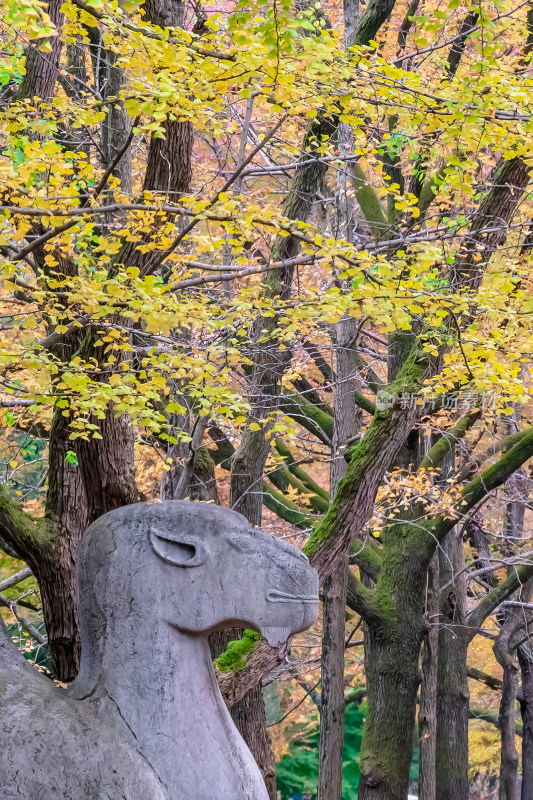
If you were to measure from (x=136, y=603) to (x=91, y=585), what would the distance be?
201mm

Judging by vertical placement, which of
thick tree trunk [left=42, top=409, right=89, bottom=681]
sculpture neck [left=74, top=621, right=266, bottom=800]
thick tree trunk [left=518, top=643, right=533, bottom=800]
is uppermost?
sculpture neck [left=74, top=621, right=266, bottom=800]

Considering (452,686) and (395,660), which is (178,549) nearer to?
(395,660)

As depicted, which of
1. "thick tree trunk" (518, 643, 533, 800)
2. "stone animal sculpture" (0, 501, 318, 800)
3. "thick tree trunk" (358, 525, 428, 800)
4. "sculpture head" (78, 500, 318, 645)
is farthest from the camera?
"thick tree trunk" (518, 643, 533, 800)

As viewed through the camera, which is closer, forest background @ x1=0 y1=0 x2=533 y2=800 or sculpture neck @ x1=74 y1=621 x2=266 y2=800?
sculpture neck @ x1=74 y1=621 x2=266 y2=800

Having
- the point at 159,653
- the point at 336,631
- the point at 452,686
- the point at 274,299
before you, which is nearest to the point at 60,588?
the point at 274,299

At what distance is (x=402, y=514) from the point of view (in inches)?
435

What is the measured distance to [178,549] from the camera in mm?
2984

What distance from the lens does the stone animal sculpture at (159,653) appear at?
2721 millimetres

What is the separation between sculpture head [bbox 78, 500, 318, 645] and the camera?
9.61ft

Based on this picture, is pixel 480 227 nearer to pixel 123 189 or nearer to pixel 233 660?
pixel 123 189

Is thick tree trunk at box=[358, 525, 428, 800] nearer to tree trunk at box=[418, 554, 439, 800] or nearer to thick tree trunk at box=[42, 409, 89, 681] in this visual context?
tree trunk at box=[418, 554, 439, 800]

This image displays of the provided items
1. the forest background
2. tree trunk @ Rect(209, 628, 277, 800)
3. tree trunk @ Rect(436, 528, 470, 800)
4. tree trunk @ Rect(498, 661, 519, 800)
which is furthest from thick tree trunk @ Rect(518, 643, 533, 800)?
tree trunk @ Rect(209, 628, 277, 800)

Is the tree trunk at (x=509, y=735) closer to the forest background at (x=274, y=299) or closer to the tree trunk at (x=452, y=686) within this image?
the forest background at (x=274, y=299)

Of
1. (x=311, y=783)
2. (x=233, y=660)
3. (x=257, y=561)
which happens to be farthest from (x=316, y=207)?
(x=311, y=783)
